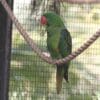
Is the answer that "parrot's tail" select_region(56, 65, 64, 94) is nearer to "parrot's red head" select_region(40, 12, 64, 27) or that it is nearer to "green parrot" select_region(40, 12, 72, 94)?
"green parrot" select_region(40, 12, 72, 94)

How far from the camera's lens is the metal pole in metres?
1.20

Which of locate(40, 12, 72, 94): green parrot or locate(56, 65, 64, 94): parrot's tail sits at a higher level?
locate(40, 12, 72, 94): green parrot

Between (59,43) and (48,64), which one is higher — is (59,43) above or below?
above

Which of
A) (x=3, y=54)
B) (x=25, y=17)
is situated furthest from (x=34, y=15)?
(x=3, y=54)

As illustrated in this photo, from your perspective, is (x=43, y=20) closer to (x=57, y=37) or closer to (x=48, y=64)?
(x=57, y=37)

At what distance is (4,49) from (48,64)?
0.30m

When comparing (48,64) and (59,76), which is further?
(48,64)

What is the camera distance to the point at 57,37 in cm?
127

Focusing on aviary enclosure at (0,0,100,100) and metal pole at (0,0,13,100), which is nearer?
metal pole at (0,0,13,100)

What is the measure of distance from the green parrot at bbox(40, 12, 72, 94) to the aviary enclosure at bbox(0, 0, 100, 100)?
12 centimetres

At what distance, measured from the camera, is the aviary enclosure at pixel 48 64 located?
142cm

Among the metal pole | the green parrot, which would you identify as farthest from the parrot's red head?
the metal pole

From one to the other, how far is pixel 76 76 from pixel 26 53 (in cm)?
25

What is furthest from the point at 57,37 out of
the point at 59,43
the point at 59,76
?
the point at 59,76
